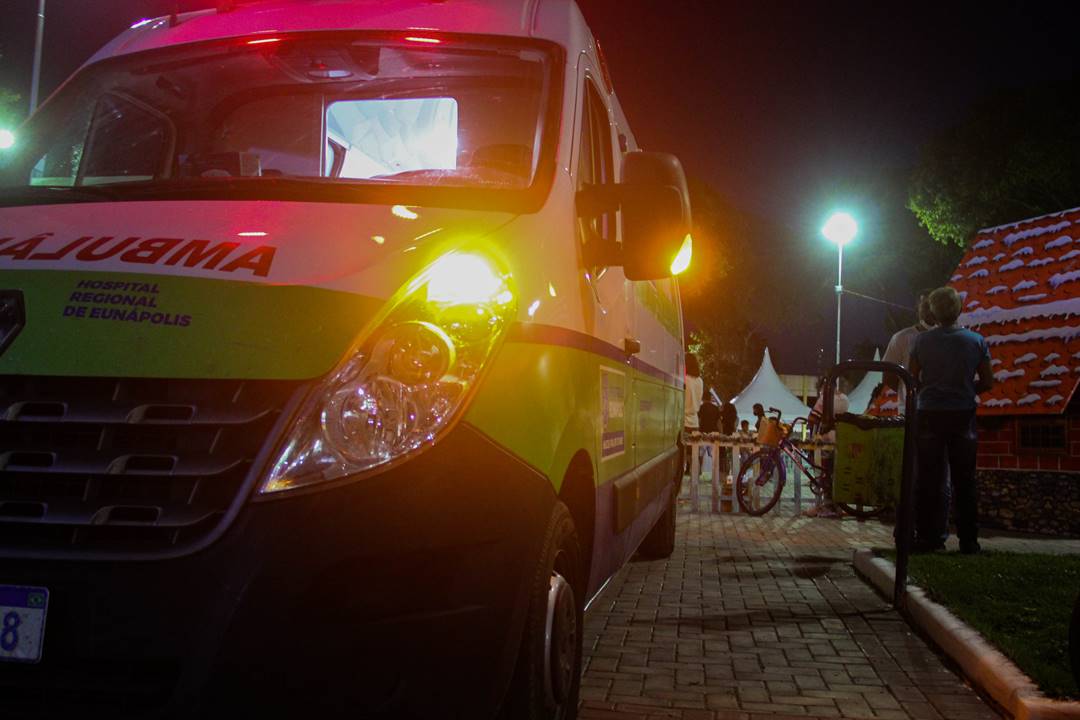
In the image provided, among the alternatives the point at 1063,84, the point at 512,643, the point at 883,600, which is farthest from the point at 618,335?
the point at 1063,84

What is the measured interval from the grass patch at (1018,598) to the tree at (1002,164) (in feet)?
74.7

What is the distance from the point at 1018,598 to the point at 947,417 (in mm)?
2081

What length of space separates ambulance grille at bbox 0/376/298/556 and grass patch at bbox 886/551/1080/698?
3.11 metres

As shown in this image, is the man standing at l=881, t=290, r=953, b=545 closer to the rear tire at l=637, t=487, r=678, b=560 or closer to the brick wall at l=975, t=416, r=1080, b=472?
the brick wall at l=975, t=416, r=1080, b=472

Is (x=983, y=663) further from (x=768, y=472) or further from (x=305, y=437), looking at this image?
(x=768, y=472)

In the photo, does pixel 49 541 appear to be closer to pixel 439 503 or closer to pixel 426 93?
pixel 439 503

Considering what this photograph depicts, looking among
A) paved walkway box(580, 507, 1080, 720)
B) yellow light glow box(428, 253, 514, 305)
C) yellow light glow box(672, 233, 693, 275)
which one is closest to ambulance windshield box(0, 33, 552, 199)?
yellow light glow box(672, 233, 693, 275)

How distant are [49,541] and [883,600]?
18.3ft

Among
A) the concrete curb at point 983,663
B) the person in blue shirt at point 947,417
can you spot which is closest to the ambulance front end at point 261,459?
the concrete curb at point 983,663

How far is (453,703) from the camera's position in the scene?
250 centimetres

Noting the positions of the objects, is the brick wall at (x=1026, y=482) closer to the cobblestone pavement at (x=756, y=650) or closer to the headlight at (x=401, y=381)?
the cobblestone pavement at (x=756, y=650)

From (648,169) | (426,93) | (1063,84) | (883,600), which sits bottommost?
(883,600)

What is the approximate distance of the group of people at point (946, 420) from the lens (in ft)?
25.5

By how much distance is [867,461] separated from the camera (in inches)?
305
